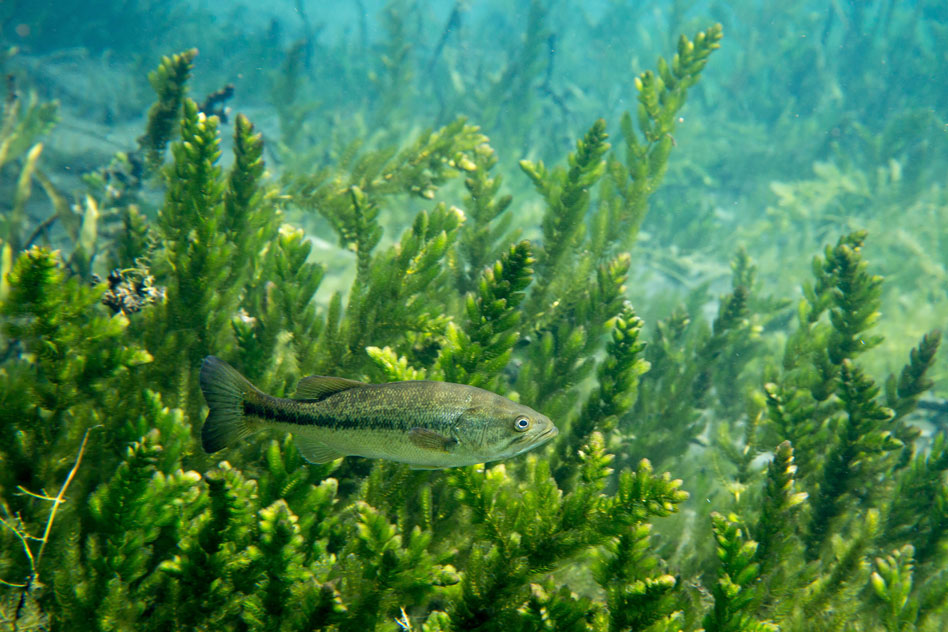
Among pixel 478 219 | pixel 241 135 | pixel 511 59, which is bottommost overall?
pixel 478 219

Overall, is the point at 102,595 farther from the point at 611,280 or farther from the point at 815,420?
the point at 815,420

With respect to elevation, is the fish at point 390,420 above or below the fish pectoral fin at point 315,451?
above

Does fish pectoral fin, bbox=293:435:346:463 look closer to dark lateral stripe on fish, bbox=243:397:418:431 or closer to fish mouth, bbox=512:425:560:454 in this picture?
dark lateral stripe on fish, bbox=243:397:418:431

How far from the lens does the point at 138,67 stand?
14656 mm

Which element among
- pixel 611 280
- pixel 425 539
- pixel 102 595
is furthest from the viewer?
pixel 611 280

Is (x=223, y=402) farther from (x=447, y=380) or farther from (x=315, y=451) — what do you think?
(x=447, y=380)

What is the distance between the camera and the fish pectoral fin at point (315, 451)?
2.24 meters

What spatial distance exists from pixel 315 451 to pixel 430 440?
600 mm

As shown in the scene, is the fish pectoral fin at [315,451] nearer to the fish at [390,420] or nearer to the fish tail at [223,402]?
the fish at [390,420]

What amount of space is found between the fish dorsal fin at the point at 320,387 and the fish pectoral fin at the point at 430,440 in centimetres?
37

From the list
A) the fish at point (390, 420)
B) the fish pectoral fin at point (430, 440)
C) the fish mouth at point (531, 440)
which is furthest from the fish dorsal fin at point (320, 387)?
the fish mouth at point (531, 440)

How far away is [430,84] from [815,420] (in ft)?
58.6

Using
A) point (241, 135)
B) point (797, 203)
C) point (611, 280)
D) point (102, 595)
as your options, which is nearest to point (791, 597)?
point (611, 280)

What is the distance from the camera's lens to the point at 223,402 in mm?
2146
